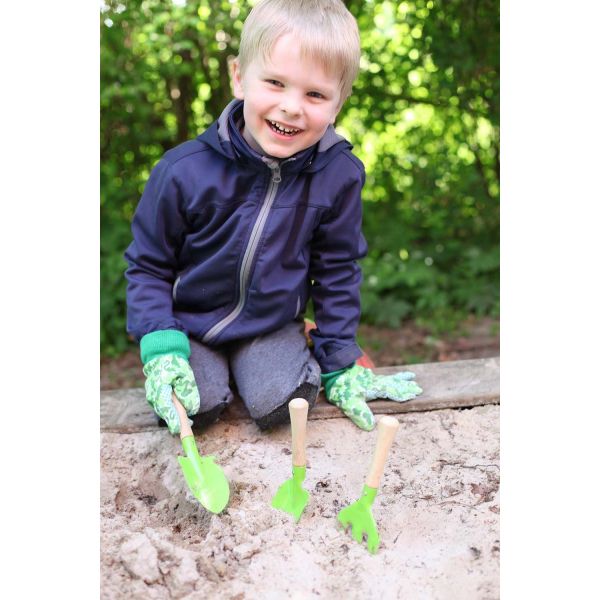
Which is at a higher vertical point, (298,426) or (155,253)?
(155,253)

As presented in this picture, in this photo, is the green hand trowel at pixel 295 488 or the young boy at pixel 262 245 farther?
the young boy at pixel 262 245

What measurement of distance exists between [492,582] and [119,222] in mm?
2296

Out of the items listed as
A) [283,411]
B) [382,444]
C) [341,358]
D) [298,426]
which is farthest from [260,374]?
[382,444]

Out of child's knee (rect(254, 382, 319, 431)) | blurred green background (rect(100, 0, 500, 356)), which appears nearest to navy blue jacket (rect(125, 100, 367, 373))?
child's knee (rect(254, 382, 319, 431))

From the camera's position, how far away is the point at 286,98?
169 cm

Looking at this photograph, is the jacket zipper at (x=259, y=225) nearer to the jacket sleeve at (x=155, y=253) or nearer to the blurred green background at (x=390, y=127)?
the jacket sleeve at (x=155, y=253)

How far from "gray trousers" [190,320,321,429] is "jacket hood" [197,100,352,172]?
0.50m

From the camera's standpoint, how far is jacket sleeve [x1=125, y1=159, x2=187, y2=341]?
1.92 metres

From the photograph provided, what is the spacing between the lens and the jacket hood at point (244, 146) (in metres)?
1.84

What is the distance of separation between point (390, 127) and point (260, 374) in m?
2.02

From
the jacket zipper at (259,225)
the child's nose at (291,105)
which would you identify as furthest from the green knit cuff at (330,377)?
the child's nose at (291,105)

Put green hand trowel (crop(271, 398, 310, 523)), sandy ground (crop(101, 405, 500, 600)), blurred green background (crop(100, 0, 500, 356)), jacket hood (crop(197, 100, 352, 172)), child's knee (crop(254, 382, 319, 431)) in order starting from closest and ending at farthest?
1. sandy ground (crop(101, 405, 500, 600))
2. green hand trowel (crop(271, 398, 310, 523))
3. jacket hood (crop(197, 100, 352, 172))
4. child's knee (crop(254, 382, 319, 431))
5. blurred green background (crop(100, 0, 500, 356))

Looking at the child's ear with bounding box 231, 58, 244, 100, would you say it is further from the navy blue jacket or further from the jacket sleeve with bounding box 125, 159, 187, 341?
the jacket sleeve with bounding box 125, 159, 187, 341

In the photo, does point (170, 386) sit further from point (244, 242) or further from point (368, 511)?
point (368, 511)
